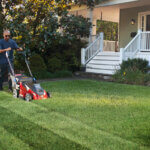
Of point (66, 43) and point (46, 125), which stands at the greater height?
point (66, 43)

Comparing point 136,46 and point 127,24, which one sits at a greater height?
point 127,24

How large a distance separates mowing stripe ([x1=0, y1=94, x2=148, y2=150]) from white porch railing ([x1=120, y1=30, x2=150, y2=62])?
22.4ft

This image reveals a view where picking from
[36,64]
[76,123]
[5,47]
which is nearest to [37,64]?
[36,64]

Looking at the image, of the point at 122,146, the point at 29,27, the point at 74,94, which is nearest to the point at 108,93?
the point at 74,94

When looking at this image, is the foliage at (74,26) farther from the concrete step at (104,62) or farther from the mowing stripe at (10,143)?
the mowing stripe at (10,143)

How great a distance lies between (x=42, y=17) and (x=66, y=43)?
178cm

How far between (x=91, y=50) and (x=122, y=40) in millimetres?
3093

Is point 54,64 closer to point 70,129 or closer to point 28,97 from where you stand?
point 28,97

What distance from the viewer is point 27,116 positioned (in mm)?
4660

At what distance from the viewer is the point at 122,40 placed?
1557cm

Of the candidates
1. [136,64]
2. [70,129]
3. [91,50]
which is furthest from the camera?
[91,50]

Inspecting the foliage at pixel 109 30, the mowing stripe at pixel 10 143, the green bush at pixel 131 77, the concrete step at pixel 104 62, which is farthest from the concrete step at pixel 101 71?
the foliage at pixel 109 30

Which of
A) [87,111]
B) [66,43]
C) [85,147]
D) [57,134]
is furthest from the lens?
[66,43]

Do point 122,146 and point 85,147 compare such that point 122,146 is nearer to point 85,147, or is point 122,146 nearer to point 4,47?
point 85,147
